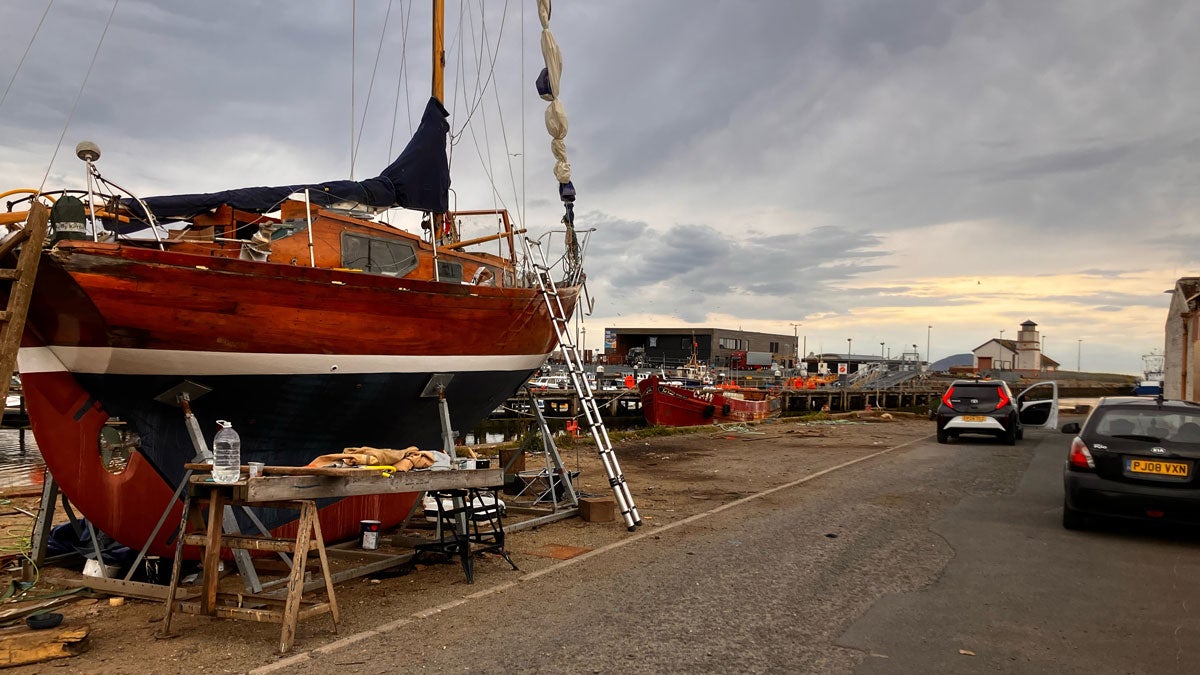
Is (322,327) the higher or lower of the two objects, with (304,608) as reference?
higher

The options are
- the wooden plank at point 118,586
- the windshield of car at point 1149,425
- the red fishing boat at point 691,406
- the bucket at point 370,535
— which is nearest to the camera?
the wooden plank at point 118,586

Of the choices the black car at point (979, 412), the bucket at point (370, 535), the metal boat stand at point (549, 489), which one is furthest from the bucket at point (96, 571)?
→ the black car at point (979, 412)

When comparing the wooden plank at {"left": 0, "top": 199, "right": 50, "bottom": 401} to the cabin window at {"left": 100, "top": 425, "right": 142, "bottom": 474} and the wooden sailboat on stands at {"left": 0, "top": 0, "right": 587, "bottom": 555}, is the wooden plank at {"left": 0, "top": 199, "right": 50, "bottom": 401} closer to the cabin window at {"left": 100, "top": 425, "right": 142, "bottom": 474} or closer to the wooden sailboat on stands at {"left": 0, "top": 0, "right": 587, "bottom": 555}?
the wooden sailboat on stands at {"left": 0, "top": 0, "right": 587, "bottom": 555}

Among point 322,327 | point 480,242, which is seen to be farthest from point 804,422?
point 322,327

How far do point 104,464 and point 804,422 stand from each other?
23.9 m

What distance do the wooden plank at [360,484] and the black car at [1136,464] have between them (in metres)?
5.89

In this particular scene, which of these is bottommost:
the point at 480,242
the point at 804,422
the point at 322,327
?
the point at 804,422

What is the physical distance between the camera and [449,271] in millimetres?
9898

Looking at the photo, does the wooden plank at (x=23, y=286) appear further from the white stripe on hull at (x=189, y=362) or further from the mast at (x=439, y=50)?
the mast at (x=439, y=50)

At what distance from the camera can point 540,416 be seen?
9992 mm

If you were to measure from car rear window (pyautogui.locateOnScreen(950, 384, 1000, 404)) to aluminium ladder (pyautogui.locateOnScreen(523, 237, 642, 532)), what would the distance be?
12695 millimetres

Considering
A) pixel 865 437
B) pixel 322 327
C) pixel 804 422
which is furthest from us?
pixel 804 422

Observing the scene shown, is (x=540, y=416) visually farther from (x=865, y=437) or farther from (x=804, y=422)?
(x=804, y=422)

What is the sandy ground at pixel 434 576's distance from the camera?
4.89 m
